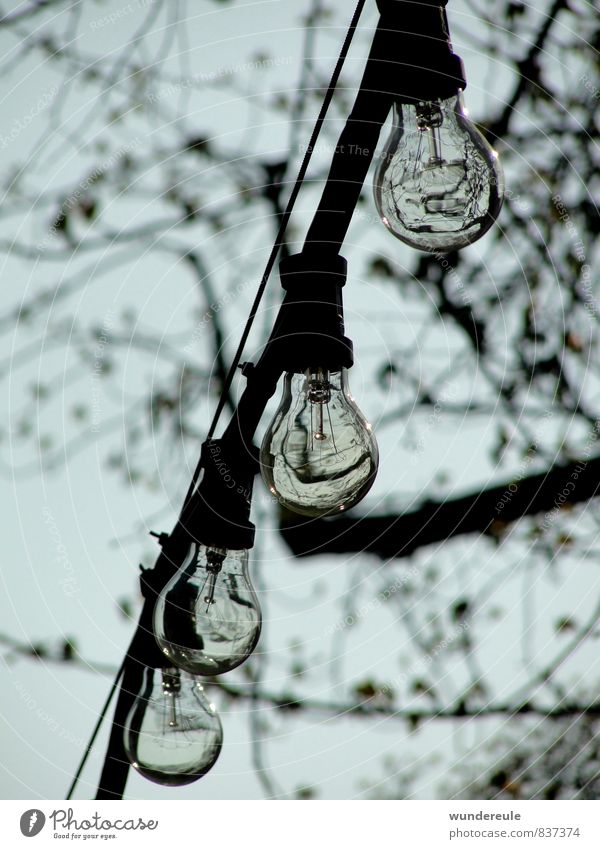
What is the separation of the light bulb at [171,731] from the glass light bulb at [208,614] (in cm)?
27

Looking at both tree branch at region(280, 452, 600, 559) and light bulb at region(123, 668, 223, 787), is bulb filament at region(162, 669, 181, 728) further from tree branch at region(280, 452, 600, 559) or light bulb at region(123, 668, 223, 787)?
tree branch at region(280, 452, 600, 559)

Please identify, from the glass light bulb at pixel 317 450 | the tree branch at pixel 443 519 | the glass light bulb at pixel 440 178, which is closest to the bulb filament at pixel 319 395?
the glass light bulb at pixel 317 450

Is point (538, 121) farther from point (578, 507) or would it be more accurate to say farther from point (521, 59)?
point (578, 507)

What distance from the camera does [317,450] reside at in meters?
0.92

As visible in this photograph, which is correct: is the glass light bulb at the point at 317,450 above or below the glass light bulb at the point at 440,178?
below

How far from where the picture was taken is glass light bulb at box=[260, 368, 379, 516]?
3.01 ft

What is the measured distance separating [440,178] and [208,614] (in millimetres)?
563

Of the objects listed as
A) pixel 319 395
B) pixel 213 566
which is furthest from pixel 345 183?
pixel 213 566

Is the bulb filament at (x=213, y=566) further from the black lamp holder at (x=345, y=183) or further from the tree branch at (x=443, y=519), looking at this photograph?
the tree branch at (x=443, y=519)

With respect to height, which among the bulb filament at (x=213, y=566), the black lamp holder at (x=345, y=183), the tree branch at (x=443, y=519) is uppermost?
the tree branch at (x=443, y=519)

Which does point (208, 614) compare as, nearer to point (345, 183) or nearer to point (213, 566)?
point (213, 566)

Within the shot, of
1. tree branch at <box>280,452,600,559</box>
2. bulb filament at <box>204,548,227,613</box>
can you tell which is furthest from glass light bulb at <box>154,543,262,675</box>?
tree branch at <box>280,452,600,559</box>

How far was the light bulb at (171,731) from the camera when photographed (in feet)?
4.33

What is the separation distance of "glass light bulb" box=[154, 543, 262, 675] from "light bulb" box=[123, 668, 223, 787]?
0.90ft
